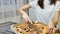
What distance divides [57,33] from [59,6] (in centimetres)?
42

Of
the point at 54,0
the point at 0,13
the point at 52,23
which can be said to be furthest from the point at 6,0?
the point at 52,23

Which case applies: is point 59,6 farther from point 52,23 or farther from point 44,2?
point 52,23

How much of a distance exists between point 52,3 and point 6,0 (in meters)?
0.69

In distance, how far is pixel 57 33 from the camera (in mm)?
985

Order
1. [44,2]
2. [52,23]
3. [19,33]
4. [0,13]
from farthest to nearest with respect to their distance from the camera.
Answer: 1. [0,13]
2. [44,2]
3. [52,23]
4. [19,33]

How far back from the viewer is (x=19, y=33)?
3.20 feet

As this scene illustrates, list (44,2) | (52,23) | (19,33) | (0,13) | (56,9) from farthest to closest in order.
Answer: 1. (0,13)
2. (44,2)
3. (56,9)
4. (52,23)
5. (19,33)

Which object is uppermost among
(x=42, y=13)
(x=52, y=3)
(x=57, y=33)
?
(x=52, y=3)

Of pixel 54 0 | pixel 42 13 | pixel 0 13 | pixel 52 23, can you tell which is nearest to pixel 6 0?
pixel 0 13

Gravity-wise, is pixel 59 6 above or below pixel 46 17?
above

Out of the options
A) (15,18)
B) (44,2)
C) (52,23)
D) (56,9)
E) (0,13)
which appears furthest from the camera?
(15,18)

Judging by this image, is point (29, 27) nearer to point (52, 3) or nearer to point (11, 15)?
point (52, 3)

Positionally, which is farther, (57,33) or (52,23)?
(52,23)

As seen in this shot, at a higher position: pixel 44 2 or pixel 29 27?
pixel 44 2
